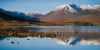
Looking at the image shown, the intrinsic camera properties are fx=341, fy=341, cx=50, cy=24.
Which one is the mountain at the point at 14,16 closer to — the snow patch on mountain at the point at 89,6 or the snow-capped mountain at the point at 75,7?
the snow-capped mountain at the point at 75,7

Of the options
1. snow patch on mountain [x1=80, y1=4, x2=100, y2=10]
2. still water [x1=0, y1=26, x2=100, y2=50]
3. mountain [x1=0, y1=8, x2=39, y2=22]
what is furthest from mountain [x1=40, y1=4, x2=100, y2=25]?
mountain [x1=0, y1=8, x2=39, y2=22]

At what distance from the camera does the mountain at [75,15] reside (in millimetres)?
8070

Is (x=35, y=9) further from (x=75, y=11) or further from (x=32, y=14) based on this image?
(x=75, y=11)

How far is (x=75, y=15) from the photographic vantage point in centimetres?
824

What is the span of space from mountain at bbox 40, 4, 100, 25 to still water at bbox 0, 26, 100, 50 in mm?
188

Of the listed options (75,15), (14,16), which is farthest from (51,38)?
(14,16)

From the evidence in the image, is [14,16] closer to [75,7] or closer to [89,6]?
[75,7]

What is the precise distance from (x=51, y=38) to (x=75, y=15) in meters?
0.82

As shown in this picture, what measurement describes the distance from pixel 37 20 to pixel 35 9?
0.29 m

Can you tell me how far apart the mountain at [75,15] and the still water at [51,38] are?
7.4 inches

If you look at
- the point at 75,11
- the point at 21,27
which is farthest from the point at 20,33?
the point at 75,11

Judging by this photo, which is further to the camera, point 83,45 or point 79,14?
point 79,14

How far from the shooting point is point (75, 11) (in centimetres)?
828

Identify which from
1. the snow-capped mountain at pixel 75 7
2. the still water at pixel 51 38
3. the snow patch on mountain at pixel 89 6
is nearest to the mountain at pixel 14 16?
the still water at pixel 51 38
